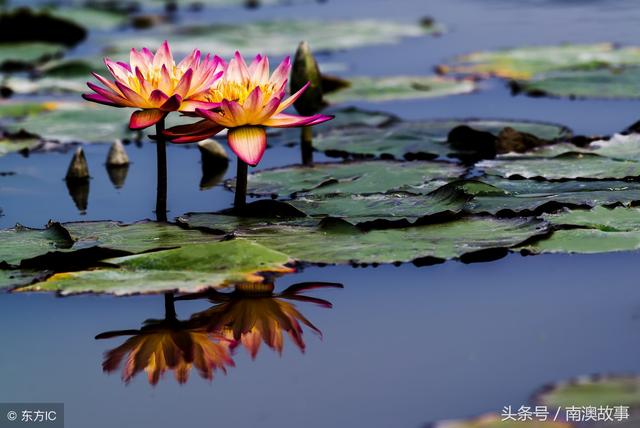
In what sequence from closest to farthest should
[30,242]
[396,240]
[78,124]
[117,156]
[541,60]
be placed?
1. [396,240]
2. [30,242]
3. [117,156]
4. [78,124]
5. [541,60]

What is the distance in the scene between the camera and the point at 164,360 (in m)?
2.73

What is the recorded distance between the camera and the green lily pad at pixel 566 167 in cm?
399

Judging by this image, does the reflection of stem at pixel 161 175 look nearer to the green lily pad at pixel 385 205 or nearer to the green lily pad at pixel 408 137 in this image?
the green lily pad at pixel 385 205

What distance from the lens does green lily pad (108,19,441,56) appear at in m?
8.44

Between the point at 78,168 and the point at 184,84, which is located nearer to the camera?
the point at 184,84

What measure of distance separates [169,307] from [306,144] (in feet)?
7.40

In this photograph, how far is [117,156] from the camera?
5.09 m

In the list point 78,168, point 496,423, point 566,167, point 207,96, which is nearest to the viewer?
point 496,423

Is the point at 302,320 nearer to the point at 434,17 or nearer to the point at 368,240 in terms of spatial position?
the point at 368,240

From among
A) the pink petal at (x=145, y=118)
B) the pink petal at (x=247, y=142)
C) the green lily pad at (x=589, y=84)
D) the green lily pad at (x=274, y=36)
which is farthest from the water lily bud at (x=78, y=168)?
the green lily pad at (x=274, y=36)

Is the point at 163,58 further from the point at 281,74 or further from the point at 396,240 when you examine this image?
the point at 396,240

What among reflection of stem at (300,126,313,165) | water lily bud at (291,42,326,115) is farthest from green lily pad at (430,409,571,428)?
water lily bud at (291,42,326,115)

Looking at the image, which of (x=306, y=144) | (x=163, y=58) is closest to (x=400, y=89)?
(x=306, y=144)

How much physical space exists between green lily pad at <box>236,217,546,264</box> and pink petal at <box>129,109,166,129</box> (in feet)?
1.58
